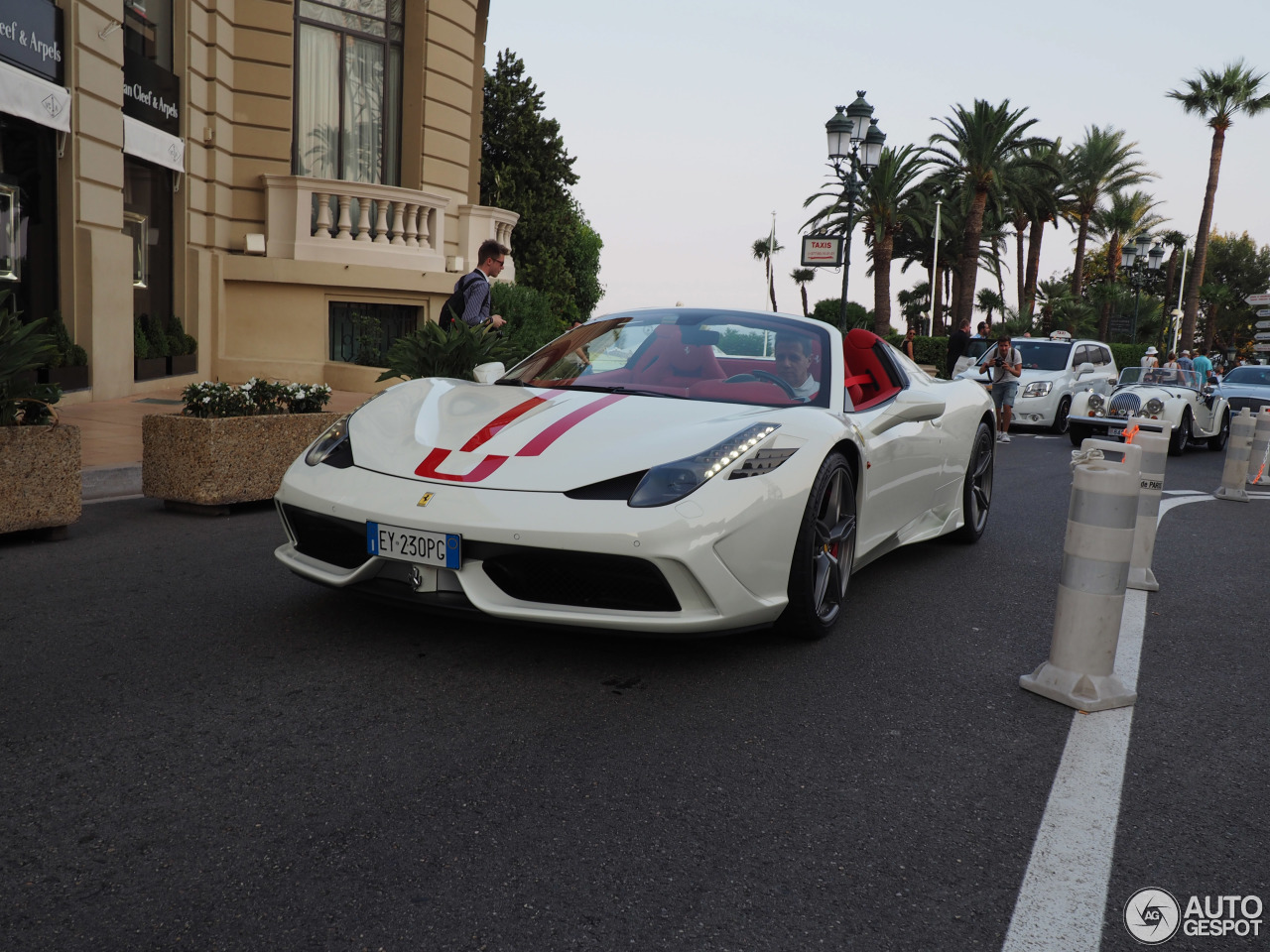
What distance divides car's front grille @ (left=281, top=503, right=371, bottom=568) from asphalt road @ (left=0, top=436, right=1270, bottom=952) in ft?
0.96

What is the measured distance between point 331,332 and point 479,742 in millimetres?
14811

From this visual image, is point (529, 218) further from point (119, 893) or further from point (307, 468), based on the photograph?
point (119, 893)

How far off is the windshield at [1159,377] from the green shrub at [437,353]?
1086 cm

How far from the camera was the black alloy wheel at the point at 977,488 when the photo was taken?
629 centimetres

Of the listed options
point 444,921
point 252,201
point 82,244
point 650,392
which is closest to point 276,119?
point 252,201

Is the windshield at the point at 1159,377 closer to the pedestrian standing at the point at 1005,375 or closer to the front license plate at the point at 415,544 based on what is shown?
the pedestrian standing at the point at 1005,375

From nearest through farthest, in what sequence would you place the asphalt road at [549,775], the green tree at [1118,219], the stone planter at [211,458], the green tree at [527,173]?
the asphalt road at [549,775] < the stone planter at [211,458] < the green tree at [527,173] < the green tree at [1118,219]

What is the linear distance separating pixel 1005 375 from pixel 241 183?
11.3 metres

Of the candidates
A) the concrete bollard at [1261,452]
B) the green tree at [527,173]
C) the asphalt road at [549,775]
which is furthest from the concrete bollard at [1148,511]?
the green tree at [527,173]

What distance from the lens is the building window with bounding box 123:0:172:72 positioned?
45.2ft

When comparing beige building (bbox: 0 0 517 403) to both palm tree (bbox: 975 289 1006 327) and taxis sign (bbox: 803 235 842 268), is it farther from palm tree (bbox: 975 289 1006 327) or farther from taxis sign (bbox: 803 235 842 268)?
palm tree (bbox: 975 289 1006 327)

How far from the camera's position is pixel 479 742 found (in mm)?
3025

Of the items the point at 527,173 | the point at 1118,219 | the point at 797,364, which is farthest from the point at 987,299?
the point at 797,364

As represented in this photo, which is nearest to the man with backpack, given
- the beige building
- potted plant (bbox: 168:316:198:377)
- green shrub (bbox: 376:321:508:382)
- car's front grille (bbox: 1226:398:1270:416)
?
green shrub (bbox: 376:321:508:382)
